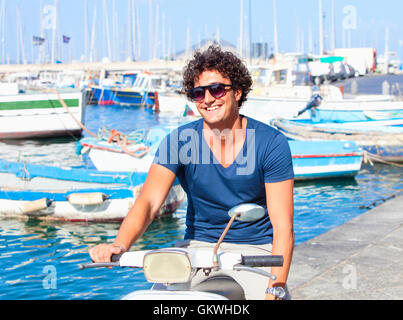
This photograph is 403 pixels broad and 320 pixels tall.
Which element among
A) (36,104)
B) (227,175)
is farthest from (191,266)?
(36,104)

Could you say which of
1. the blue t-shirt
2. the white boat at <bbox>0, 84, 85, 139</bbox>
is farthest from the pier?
the white boat at <bbox>0, 84, 85, 139</bbox>

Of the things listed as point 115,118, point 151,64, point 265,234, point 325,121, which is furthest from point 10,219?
point 151,64

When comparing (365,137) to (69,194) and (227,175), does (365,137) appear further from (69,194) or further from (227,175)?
(227,175)

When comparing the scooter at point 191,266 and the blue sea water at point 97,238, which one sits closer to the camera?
the scooter at point 191,266

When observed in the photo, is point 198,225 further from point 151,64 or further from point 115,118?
point 151,64

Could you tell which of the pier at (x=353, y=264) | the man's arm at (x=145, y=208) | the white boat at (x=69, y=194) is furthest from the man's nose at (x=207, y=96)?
the white boat at (x=69, y=194)

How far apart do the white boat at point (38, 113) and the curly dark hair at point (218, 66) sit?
21978 millimetres

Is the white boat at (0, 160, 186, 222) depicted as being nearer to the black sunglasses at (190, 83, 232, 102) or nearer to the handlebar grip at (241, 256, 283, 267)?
the black sunglasses at (190, 83, 232, 102)

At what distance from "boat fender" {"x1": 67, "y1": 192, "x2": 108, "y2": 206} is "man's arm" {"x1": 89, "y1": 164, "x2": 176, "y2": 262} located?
7.44m

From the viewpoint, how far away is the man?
2734 mm

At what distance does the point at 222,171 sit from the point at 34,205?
27.5 feet

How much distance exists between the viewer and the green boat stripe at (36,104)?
79.6 ft

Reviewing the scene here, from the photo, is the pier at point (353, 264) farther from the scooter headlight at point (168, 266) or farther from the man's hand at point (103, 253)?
the scooter headlight at point (168, 266)
